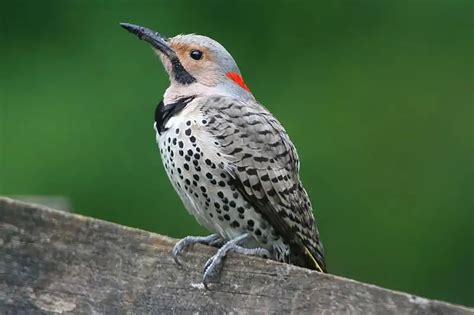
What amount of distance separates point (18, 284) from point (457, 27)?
126 inches

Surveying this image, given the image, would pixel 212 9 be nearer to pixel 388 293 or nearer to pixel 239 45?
pixel 239 45

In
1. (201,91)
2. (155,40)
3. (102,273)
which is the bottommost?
(102,273)

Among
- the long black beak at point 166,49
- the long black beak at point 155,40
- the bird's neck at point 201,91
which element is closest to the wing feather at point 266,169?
the bird's neck at point 201,91

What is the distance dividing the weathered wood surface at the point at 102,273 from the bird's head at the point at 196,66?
935 mm

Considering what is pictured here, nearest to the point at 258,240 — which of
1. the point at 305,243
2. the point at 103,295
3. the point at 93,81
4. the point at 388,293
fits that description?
the point at 305,243

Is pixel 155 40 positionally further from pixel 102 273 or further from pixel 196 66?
pixel 102 273

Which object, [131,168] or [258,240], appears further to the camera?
[131,168]

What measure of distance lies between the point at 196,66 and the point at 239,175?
0.48 m

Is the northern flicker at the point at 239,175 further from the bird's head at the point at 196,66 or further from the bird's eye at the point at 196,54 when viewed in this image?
the bird's eye at the point at 196,54

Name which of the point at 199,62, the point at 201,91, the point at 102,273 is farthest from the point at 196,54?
the point at 102,273

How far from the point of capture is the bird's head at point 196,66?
10.9ft

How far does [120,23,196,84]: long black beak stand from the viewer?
337 centimetres

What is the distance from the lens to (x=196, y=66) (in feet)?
11.1

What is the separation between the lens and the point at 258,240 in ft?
10.3
